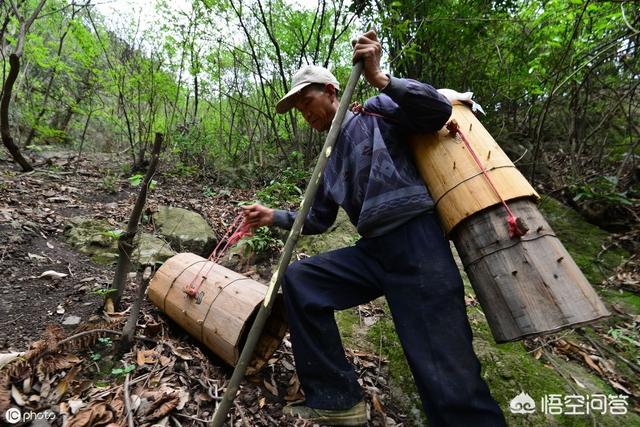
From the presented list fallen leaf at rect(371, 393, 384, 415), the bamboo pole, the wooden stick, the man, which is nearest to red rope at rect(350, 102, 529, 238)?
the man

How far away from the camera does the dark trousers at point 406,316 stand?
6.47 feet

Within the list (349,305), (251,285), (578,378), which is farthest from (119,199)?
(578,378)

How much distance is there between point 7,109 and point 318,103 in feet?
22.5

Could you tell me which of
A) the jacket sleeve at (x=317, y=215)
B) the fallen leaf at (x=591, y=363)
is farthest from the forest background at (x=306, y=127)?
the jacket sleeve at (x=317, y=215)

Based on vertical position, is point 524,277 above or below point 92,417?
above

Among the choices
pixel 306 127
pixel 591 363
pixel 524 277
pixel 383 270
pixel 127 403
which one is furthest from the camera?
pixel 306 127

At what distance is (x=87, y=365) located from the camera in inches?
102

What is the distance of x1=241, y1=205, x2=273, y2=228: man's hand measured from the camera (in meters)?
2.79

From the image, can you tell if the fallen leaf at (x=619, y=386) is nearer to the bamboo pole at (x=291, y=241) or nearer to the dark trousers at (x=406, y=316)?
the dark trousers at (x=406, y=316)

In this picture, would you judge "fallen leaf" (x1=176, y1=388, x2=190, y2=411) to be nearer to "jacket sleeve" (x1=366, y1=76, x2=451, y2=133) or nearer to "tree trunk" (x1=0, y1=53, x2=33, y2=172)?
"jacket sleeve" (x1=366, y1=76, x2=451, y2=133)

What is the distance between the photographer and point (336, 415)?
2.42 metres

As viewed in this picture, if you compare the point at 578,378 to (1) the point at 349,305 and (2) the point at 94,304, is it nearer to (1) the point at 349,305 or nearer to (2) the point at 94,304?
(1) the point at 349,305

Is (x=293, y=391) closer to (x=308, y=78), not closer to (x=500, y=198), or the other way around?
(x=500, y=198)

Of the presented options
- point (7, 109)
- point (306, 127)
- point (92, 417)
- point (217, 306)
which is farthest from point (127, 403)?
point (306, 127)
